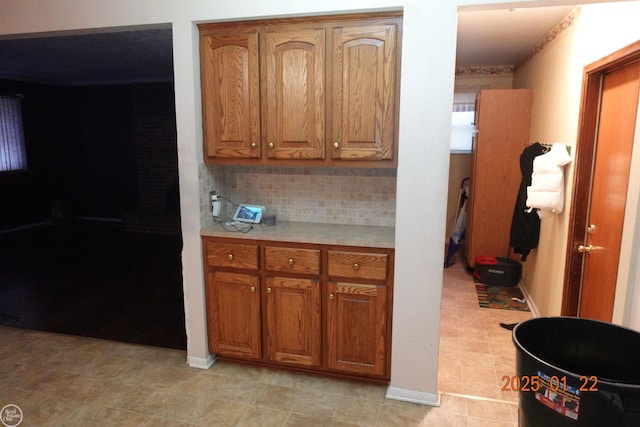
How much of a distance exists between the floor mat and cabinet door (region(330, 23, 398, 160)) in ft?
7.65

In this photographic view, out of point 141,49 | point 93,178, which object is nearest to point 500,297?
point 141,49

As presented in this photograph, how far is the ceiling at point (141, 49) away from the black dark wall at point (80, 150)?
14.9 inches

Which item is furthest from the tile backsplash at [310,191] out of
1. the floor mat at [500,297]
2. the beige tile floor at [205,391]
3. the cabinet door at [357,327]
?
the floor mat at [500,297]

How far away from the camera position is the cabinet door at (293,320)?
2.52 m

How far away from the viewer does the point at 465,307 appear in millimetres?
3863

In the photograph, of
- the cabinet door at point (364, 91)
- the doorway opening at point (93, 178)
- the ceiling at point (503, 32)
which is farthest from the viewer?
the doorway opening at point (93, 178)

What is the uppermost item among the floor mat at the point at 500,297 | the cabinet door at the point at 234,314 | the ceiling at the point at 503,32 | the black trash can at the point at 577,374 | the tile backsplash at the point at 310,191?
the ceiling at the point at 503,32

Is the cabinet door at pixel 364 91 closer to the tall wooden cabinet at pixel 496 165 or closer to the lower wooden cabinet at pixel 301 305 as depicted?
the lower wooden cabinet at pixel 301 305

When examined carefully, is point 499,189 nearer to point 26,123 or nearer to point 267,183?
point 267,183

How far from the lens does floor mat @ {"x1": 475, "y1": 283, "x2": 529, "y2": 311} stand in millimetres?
3900

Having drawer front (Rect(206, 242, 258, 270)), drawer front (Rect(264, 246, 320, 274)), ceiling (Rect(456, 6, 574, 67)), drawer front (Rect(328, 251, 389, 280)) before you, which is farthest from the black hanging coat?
drawer front (Rect(206, 242, 258, 270))

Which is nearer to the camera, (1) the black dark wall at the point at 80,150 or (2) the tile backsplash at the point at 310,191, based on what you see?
(2) the tile backsplash at the point at 310,191

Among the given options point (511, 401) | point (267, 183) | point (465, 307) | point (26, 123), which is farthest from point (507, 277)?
point (26, 123)

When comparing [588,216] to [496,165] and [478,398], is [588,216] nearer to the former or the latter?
[478,398]
